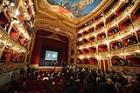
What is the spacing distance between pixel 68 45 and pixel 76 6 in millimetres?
8417

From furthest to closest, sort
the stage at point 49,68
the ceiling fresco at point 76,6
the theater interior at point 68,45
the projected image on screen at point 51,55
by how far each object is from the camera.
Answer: the projected image on screen at point 51,55 → the stage at point 49,68 → the ceiling fresco at point 76,6 → the theater interior at point 68,45

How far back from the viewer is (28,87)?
28.5 ft

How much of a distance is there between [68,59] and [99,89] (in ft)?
58.5

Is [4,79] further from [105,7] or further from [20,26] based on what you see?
[105,7]

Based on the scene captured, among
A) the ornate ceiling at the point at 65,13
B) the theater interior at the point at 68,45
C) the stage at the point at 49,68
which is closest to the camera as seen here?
the theater interior at the point at 68,45

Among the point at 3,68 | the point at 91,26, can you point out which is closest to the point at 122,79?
the point at 3,68

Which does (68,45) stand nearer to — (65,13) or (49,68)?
(49,68)

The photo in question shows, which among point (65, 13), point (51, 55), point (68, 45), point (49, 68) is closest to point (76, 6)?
point (65, 13)

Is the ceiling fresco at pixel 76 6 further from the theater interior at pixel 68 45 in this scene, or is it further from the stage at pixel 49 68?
the stage at pixel 49 68

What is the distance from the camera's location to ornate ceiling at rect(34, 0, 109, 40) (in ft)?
57.6

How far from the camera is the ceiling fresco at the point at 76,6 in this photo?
17409 mm

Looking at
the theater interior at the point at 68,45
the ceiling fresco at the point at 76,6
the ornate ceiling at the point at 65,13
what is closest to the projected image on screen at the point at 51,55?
the theater interior at the point at 68,45

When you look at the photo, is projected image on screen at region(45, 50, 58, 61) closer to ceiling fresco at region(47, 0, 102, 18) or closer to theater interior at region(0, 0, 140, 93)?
theater interior at region(0, 0, 140, 93)

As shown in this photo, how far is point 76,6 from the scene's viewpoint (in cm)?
1877
